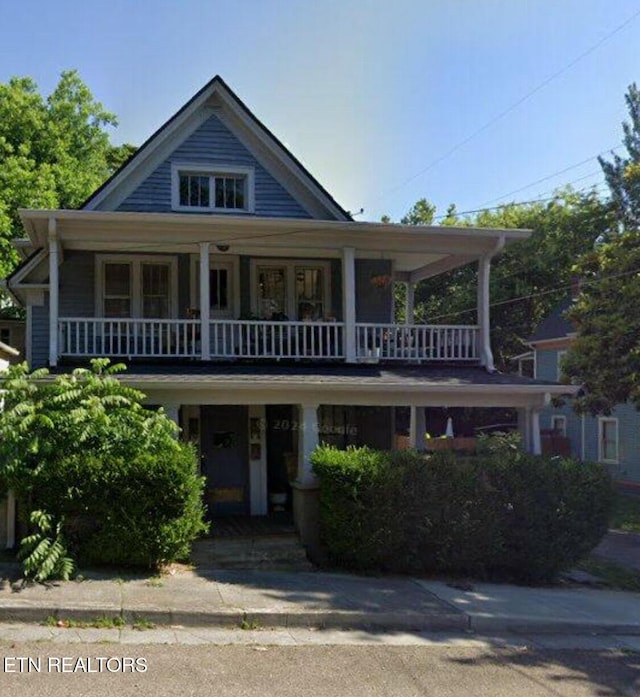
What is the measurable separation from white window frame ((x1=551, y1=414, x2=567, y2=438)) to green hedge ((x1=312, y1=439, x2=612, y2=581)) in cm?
1891

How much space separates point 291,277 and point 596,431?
1673 cm

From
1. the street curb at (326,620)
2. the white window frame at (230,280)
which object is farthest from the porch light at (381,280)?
the street curb at (326,620)

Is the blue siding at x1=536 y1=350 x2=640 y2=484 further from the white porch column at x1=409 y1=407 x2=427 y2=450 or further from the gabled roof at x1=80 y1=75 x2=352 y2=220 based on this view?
the gabled roof at x1=80 y1=75 x2=352 y2=220

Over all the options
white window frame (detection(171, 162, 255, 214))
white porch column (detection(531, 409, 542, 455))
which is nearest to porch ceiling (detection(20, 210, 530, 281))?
white window frame (detection(171, 162, 255, 214))

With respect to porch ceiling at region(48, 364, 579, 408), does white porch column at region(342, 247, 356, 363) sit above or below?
above

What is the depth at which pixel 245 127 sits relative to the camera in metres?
14.5

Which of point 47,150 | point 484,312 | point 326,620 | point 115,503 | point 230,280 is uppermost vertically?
point 47,150

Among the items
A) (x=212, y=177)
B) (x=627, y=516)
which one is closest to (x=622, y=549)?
(x=627, y=516)

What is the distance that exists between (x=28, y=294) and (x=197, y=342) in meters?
3.28

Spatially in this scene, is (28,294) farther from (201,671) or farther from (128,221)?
(201,671)

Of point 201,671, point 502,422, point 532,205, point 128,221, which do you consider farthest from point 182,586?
point 532,205

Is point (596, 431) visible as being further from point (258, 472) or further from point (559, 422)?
point (258, 472)

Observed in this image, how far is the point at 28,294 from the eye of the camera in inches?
530

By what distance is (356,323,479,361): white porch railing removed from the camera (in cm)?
1344
